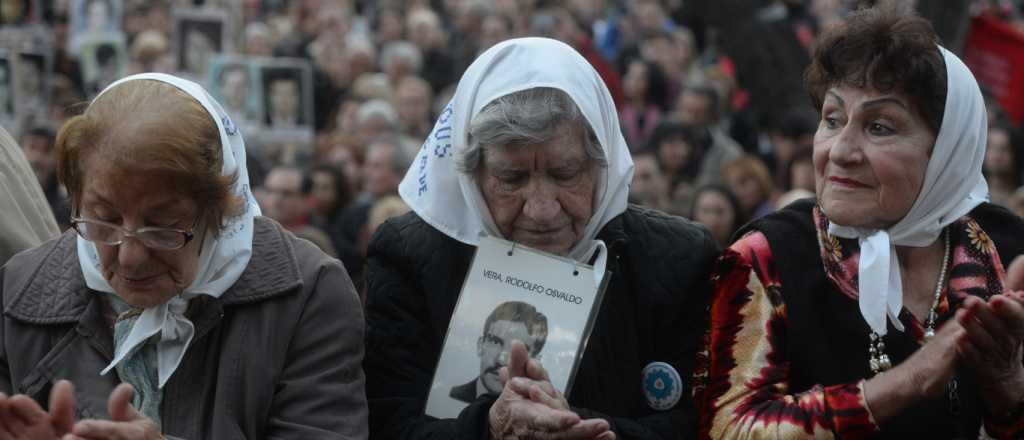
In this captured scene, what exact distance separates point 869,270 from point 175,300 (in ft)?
5.37

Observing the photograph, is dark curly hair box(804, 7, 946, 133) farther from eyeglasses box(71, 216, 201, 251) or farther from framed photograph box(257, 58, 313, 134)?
framed photograph box(257, 58, 313, 134)

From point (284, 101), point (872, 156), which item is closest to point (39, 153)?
point (284, 101)

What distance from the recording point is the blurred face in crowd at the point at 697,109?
12945 mm

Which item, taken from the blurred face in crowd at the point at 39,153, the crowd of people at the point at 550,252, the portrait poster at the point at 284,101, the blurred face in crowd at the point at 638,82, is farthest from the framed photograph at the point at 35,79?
the crowd of people at the point at 550,252

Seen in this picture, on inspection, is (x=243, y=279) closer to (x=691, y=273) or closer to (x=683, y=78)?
(x=691, y=273)

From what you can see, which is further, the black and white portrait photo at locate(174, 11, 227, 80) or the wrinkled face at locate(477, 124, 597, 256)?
the black and white portrait photo at locate(174, 11, 227, 80)

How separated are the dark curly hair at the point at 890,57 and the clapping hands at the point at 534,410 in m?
1.01

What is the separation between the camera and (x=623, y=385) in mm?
4094

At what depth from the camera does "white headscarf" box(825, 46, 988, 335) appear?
387 cm

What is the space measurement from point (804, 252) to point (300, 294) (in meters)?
1.24

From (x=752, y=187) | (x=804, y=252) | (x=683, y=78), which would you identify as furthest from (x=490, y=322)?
(x=683, y=78)

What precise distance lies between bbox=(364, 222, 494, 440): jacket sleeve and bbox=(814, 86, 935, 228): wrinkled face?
1048 millimetres

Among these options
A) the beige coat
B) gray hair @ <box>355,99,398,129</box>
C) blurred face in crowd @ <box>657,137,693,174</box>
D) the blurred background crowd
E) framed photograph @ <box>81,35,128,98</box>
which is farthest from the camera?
framed photograph @ <box>81,35,128,98</box>

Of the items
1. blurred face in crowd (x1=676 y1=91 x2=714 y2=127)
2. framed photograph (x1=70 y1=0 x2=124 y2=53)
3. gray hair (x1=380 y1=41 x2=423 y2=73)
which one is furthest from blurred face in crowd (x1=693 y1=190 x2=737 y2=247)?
framed photograph (x1=70 y1=0 x2=124 y2=53)
